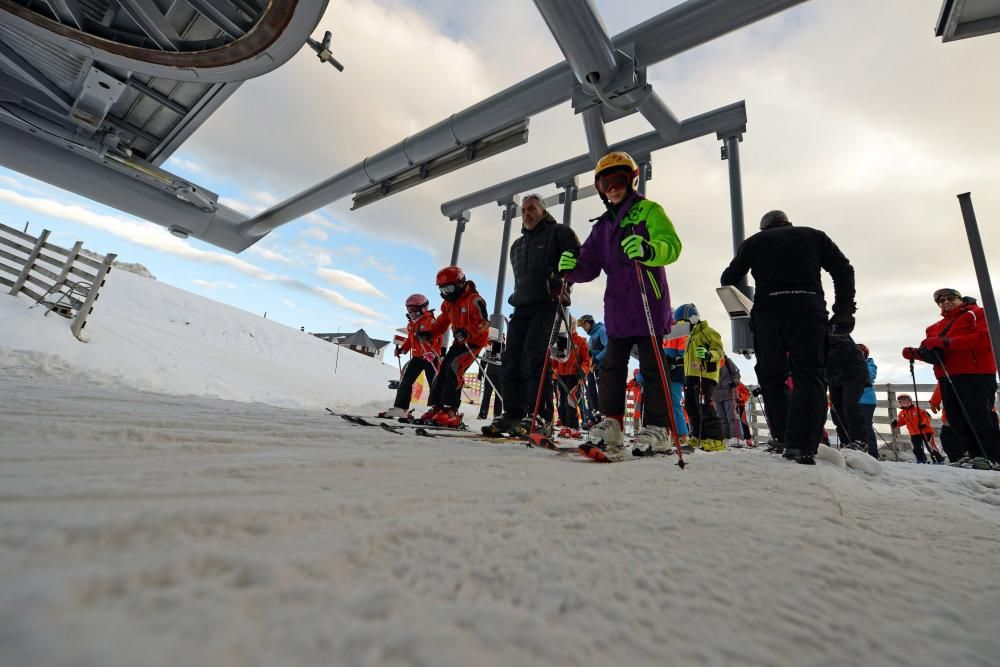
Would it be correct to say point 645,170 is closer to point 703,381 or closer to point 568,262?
point 703,381

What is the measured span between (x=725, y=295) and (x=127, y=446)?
324 centimetres

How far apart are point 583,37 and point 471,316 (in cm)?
217

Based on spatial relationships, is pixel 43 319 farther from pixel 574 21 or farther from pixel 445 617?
pixel 445 617

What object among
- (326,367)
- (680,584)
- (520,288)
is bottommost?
(680,584)

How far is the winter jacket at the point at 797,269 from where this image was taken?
6.82ft

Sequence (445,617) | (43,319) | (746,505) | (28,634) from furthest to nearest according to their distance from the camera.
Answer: (43,319), (746,505), (445,617), (28,634)

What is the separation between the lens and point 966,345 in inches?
121

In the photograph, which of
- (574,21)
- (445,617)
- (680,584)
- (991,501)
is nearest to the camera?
(445,617)

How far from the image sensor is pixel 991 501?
1321mm

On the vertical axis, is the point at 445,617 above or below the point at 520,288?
below

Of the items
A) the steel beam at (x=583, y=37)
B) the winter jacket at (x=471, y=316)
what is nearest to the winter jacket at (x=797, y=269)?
the steel beam at (x=583, y=37)

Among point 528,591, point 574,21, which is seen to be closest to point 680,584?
point 528,591

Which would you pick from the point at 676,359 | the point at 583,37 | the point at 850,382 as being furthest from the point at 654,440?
the point at 850,382

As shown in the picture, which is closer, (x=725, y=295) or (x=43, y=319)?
(x=725, y=295)
